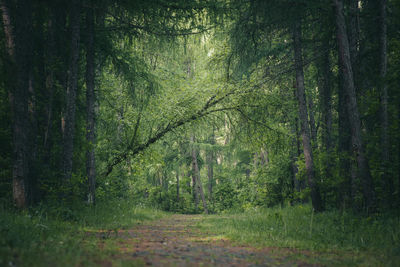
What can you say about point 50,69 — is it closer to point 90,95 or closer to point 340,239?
point 90,95

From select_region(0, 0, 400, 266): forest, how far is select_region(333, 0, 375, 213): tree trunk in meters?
0.03

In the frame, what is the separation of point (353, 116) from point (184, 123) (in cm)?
807

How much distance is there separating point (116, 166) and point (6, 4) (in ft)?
28.5

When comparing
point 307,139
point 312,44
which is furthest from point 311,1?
point 307,139

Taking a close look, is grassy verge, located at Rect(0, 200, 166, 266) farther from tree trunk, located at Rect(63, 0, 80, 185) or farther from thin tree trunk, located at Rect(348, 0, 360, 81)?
thin tree trunk, located at Rect(348, 0, 360, 81)

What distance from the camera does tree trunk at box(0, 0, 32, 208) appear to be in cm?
646

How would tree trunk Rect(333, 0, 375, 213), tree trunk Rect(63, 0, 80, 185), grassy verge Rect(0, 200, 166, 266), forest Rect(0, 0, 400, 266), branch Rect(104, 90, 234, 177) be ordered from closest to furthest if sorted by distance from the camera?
1. grassy verge Rect(0, 200, 166, 266)
2. forest Rect(0, 0, 400, 266)
3. tree trunk Rect(333, 0, 375, 213)
4. tree trunk Rect(63, 0, 80, 185)
5. branch Rect(104, 90, 234, 177)

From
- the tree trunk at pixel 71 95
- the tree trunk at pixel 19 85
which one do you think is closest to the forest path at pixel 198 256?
the tree trunk at pixel 19 85

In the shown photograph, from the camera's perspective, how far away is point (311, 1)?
7707 mm

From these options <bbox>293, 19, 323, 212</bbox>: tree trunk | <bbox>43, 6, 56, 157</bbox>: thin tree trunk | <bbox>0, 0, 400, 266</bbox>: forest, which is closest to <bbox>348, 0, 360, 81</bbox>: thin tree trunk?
<bbox>0, 0, 400, 266</bbox>: forest

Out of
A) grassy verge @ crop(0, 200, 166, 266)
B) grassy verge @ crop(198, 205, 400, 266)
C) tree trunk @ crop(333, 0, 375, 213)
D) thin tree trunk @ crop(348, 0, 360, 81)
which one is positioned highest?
thin tree trunk @ crop(348, 0, 360, 81)

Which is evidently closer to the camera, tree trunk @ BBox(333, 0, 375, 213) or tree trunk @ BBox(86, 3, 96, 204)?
tree trunk @ BBox(333, 0, 375, 213)

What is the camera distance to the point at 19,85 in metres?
6.59

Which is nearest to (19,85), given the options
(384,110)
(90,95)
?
(90,95)
